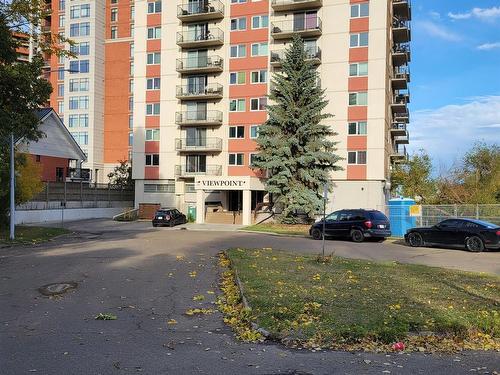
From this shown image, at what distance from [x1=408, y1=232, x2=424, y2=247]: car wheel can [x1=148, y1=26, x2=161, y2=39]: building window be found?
40435mm

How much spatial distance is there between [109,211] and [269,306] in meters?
47.1

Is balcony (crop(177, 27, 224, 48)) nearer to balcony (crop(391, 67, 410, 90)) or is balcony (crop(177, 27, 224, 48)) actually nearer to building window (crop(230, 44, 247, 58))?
building window (crop(230, 44, 247, 58))

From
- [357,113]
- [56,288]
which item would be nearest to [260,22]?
[357,113]

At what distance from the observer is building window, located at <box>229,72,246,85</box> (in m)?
51.2

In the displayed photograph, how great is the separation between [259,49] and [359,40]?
9.98 meters

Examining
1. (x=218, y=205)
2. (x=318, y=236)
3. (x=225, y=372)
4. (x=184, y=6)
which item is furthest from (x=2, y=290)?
(x=184, y=6)

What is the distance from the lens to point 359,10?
47.0 metres

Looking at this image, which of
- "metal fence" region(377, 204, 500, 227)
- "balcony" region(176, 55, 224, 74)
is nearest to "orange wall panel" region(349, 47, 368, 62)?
"balcony" region(176, 55, 224, 74)

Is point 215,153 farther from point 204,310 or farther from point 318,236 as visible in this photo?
point 204,310

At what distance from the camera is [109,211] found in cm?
5309

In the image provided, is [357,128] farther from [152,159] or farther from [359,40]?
[152,159]

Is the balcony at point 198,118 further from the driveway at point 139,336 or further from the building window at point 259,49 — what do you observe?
the driveway at point 139,336

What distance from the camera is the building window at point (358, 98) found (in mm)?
46450

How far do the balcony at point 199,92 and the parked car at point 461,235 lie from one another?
105 feet
